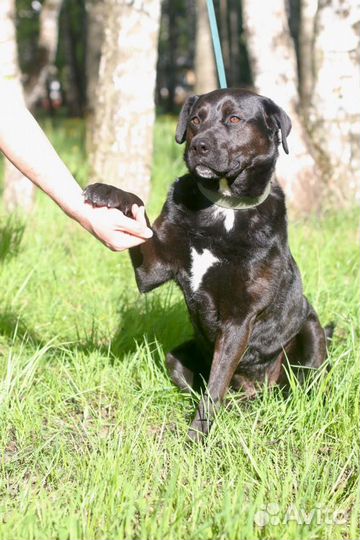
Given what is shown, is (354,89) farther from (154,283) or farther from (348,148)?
(154,283)

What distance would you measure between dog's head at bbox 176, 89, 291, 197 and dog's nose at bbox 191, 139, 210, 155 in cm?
2

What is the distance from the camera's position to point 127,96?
18.9 feet

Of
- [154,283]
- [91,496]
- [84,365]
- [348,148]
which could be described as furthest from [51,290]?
[348,148]

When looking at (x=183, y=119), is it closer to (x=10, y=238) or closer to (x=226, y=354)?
(x=226, y=354)

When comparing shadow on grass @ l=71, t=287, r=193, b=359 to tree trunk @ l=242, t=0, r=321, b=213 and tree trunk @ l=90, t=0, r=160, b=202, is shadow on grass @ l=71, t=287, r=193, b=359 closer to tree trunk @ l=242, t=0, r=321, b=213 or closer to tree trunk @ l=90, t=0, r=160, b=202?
tree trunk @ l=90, t=0, r=160, b=202

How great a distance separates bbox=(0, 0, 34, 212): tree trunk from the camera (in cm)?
573

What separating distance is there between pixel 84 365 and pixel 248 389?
0.82 metres

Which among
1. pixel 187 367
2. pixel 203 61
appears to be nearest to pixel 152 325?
pixel 187 367

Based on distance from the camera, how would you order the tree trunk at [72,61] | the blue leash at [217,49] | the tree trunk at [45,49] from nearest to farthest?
the blue leash at [217,49] → the tree trunk at [45,49] → the tree trunk at [72,61]

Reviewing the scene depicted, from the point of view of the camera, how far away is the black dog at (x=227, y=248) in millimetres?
3164

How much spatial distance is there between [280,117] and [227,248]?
69 cm

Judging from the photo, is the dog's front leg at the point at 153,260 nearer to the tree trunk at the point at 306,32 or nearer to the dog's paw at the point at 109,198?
the dog's paw at the point at 109,198

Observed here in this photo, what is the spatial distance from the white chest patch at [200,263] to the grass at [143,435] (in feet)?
1.76

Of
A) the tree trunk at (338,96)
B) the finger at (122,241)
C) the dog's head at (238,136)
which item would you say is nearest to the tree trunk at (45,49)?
the tree trunk at (338,96)
